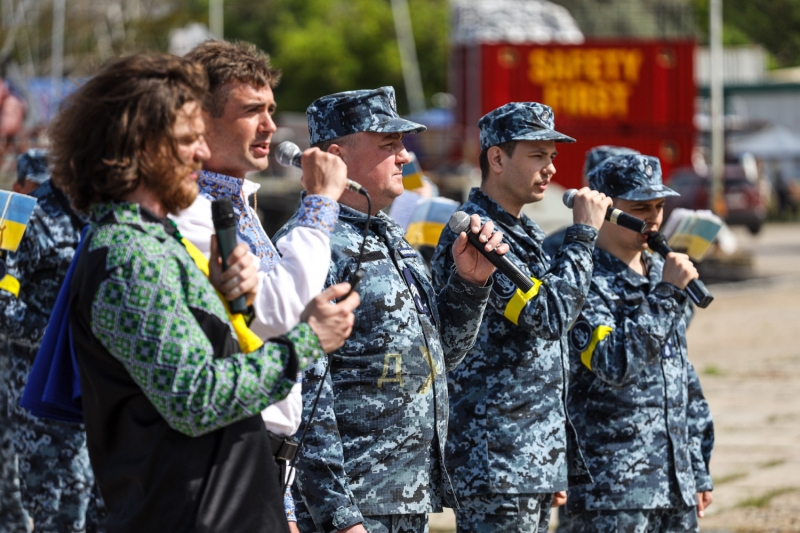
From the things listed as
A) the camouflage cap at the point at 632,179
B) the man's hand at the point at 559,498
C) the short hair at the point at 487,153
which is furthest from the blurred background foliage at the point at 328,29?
the man's hand at the point at 559,498

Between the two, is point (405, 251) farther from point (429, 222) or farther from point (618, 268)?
point (429, 222)

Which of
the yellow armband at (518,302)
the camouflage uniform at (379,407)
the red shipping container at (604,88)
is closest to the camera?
the camouflage uniform at (379,407)

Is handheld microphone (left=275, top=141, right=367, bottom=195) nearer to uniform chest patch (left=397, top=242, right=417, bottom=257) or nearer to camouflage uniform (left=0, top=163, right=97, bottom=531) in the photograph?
uniform chest patch (left=397, top=242, right=417, bottom=257)

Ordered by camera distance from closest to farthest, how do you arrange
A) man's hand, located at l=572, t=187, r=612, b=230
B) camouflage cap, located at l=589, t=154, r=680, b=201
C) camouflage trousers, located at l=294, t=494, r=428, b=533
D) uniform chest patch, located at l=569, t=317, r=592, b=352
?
1. camouflage trousers, located at l=294, t=494, r=428, b=533
2. man's hand, located at l=572, t=187, r=612, b=230
3. uniform chest patch, located at l=569, t=317, r=592, b=352
4. camouflage cap, located at l=589, t=154, r=680, b=201

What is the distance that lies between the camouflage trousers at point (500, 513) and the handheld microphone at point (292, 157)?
56.4 inches

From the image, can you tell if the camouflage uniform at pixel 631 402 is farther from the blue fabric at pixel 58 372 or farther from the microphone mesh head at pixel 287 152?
the blue fabric at pixel 58 372

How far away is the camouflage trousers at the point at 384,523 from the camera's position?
3670 millimetres

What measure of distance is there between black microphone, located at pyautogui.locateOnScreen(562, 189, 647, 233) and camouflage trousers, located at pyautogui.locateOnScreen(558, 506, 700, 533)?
1.17 metres

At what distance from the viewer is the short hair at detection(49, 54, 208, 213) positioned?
2.65 m

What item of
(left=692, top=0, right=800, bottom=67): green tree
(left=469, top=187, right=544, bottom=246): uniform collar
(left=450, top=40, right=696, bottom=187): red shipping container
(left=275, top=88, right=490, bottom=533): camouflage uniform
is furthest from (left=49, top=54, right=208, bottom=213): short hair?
(left=692, top=0, right=800, bottom=67): green tree

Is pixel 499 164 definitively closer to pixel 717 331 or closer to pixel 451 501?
pixel 451 501

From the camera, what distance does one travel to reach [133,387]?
270cm

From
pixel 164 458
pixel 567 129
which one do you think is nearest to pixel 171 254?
pixel 164 458

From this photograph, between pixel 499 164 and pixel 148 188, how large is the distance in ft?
7.00
